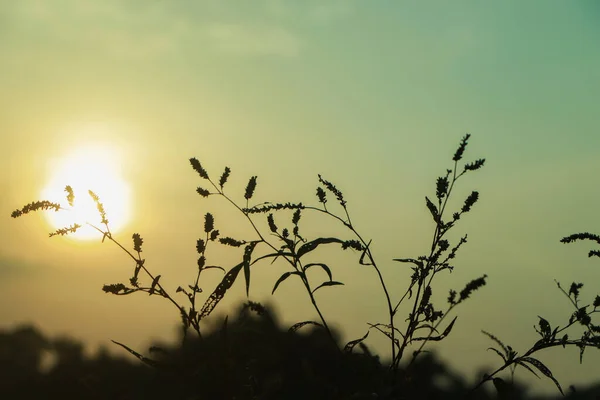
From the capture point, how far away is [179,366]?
3232 mm

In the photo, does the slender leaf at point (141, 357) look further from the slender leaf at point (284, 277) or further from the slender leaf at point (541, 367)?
the slender leaf at point (541, 367)

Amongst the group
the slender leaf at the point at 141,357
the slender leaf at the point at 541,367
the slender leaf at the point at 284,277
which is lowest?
the slender leaf at the point at 541,367

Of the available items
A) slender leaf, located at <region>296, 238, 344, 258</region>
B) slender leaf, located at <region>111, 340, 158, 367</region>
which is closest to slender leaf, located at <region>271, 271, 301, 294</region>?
slender leaf, located at <region>296, 238, 344, 258</region>

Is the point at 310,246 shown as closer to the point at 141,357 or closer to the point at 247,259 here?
the point at 247,259

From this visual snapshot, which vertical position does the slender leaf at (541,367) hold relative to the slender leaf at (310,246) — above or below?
below

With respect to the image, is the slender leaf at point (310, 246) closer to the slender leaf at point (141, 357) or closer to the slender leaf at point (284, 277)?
the slender leaf at point (284, 277)

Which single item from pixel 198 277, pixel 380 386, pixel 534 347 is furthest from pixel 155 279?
pixel 534 347

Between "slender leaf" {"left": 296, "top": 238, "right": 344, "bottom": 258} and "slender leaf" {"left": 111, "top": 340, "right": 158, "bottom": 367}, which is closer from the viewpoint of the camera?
"slender leaf" {"left": 111, "top": 340, "right": 158, "bottom": 367}

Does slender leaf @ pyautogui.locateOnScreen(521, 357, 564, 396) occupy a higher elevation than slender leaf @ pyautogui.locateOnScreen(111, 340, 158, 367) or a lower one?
lower

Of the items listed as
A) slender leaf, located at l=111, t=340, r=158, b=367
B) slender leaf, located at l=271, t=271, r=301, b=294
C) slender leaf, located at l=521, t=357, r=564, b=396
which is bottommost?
slender leaf, located at l=521, t=357, r=564, b=396

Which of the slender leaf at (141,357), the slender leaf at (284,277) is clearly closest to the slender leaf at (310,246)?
the slender leaf at (284,277)

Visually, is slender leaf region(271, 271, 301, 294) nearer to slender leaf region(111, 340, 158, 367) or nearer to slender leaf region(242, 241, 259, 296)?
slender leaf region(242, 241, 259, 296)

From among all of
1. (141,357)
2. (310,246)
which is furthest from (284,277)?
(141,357)

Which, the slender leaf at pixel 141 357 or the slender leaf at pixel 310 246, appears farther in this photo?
the slender leaf at pixel 310 246
